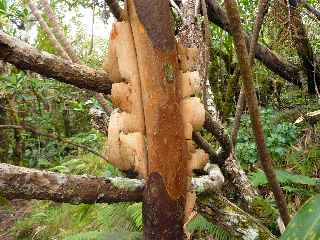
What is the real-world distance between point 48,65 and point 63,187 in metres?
A: 0.32

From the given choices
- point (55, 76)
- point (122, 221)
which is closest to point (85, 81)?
point (55, 76)

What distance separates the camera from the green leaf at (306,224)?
2.78ft

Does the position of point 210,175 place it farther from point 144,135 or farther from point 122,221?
point 122,221

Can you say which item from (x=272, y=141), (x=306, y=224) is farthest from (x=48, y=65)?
(x=272, y=141)

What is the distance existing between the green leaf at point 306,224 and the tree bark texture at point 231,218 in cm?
88

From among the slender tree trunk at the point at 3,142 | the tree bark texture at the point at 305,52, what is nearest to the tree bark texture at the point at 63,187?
the tree bark texture at the point at 305,52

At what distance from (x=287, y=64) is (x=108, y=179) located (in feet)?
13.0

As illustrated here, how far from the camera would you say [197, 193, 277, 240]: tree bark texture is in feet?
5.87

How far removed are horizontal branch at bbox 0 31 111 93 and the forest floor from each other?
14.8 ft

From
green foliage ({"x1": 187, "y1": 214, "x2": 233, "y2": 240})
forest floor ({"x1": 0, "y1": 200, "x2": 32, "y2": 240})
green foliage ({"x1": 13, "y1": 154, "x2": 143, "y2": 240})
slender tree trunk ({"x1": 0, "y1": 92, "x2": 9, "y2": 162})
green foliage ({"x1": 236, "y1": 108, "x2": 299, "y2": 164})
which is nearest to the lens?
green foliage ({"x1": 187, "y1": 214, "x2": 233, "y2": 240})

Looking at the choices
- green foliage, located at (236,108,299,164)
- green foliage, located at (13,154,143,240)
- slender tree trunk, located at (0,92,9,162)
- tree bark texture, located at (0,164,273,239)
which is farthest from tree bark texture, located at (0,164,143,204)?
slender tree trunk, located at (0,92,9,162)

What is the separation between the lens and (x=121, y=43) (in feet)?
3.77

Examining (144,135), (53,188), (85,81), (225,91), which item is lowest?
(53,188)

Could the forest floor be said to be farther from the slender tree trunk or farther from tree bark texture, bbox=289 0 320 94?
tree bark texture, bbox=289 0 320 94
